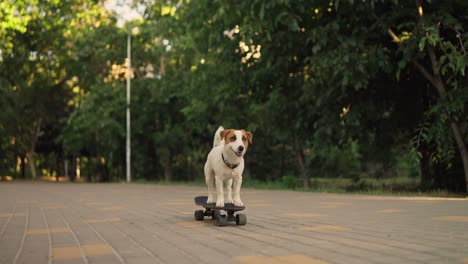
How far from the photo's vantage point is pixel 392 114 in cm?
2014

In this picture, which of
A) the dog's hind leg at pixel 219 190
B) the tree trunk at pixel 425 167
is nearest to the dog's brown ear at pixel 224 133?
the dog's hind leg at pixel 219 190

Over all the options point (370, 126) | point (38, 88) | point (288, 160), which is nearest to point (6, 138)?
point (38, 88)

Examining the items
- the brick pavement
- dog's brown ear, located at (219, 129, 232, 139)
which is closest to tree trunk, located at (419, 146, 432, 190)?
the brick pavement

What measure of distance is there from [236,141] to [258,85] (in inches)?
532

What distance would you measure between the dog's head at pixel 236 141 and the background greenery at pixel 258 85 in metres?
8.04

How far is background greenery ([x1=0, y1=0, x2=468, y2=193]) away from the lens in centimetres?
1636

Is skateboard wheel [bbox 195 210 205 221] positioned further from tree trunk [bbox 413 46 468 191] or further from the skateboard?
tree trunk [bbox 413 46 468 191]

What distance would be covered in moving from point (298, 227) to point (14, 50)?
122 feet

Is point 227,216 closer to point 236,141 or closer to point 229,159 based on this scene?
point 229,159

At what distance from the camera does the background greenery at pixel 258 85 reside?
16359 mm

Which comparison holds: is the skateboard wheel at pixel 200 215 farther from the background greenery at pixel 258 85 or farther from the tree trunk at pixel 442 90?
the tree trunk at pixel 442 90

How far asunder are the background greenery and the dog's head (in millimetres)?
8040

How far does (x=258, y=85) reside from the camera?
2122 centimetres

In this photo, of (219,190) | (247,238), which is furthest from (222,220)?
(247,238)
